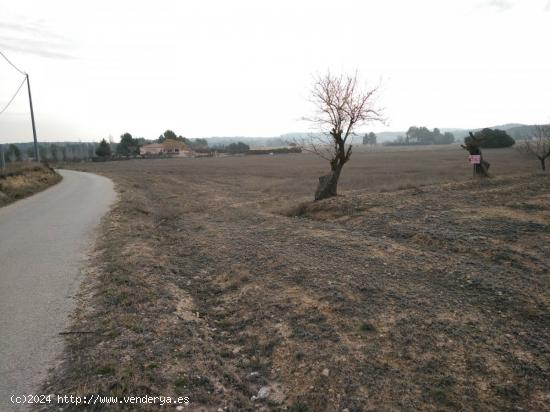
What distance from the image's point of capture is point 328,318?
5.07m

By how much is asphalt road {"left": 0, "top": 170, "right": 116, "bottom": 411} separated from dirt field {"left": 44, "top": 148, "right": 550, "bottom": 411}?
277 millimetres

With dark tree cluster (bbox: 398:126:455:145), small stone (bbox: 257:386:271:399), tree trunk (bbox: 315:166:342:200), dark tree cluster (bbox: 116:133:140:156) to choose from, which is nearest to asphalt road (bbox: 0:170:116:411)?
small stone (bbox: 257:386:271:399)

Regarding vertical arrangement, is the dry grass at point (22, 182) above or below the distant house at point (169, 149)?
below

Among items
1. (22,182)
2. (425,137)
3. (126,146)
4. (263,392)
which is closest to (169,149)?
(126,146)

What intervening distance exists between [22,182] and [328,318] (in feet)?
76.6

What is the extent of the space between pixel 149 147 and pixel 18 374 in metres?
126

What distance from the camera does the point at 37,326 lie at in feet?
16.0

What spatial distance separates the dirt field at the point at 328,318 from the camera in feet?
12.0

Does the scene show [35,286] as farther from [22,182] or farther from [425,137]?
[425,137]

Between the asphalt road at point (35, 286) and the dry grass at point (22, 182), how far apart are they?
5523mm

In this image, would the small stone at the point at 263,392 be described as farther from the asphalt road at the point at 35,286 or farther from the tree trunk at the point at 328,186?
the tree trunk at the point at 328,186

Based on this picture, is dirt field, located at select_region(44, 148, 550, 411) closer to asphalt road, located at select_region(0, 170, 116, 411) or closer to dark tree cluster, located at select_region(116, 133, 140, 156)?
asphalt road, located at select_region(0, 170, 116, 411)

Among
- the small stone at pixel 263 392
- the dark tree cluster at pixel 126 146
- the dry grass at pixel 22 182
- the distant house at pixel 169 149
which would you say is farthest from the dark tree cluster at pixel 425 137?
the small stone at pixel 263 392

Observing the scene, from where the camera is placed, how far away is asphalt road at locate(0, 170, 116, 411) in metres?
3.94
